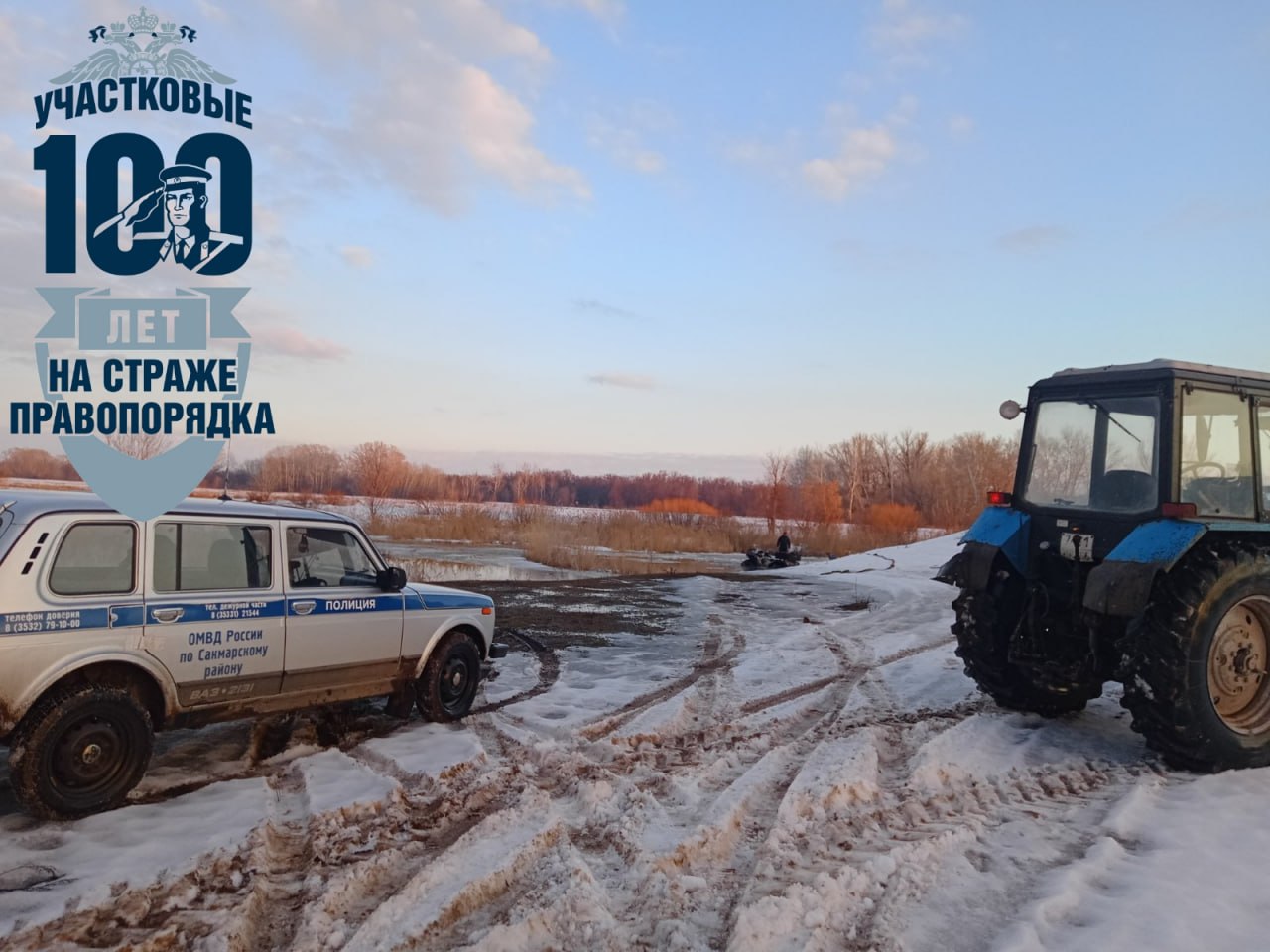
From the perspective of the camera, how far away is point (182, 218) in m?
10.6

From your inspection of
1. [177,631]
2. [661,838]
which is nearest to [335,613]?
→ [177,631]

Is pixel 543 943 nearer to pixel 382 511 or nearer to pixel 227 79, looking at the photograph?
pixel 227 79

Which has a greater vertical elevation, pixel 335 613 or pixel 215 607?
pixel 215 607

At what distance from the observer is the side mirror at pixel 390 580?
7414 millimetres

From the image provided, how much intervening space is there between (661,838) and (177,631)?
11.0 feet

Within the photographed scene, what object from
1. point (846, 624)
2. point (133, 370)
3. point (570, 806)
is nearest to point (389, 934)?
point (570, 806)

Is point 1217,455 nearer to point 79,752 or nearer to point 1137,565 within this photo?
point 1137,565

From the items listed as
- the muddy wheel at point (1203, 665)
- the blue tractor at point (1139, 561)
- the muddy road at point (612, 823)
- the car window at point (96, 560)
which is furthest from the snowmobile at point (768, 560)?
the car window at point (96, 560)

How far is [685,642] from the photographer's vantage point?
1224 centimetres

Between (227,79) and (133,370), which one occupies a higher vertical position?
(227,79)

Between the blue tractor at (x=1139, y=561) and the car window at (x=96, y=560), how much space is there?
658 centimetres

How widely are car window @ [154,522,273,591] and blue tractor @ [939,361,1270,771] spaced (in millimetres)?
5875

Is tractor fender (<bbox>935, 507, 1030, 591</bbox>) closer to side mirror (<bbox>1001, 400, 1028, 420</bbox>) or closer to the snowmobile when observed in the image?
side mirror (<bbox>1001, 400, 1028, 420</bbox>)

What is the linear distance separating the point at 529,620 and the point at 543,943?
9.68 meters
